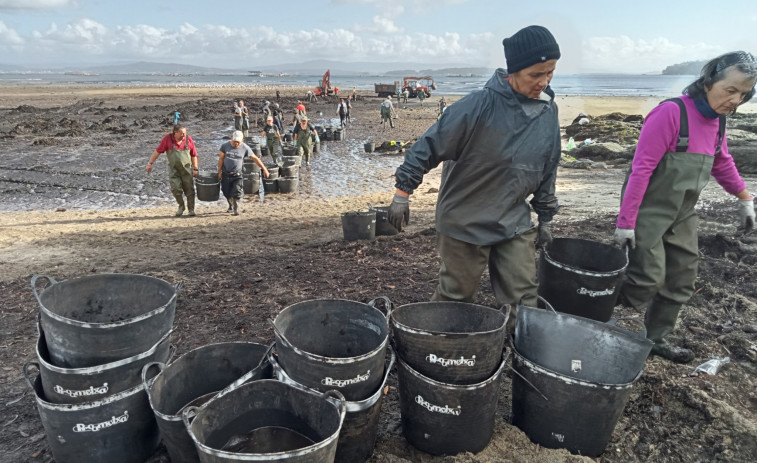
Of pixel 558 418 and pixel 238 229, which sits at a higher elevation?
pixel 558 418

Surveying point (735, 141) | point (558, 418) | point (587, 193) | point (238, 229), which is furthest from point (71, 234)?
point (735, 141)

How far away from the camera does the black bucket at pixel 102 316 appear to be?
2.41 metres

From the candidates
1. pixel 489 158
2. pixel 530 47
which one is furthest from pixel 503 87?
pixel 489 158

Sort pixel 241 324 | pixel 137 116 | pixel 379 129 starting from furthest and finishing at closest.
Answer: pixel 137 116 → pixel 379 129 → pixel 241 324

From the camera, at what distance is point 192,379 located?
2.69 metres

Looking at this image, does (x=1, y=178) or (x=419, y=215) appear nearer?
(x=419, y=215)

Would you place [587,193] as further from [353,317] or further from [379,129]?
[379,129]

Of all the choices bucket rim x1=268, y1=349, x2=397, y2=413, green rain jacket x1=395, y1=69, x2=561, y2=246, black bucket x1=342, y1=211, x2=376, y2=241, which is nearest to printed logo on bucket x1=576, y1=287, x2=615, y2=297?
green rain jacket x1=395, y1=69, x2=561, y2=246

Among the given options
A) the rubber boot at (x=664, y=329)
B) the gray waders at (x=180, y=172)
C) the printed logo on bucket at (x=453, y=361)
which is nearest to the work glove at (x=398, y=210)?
the printed logo on bucket at (x=453, y=361)

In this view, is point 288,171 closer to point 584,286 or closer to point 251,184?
point 251,184

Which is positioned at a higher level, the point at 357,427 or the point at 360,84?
the point at 360,84

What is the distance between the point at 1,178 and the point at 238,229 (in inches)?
326

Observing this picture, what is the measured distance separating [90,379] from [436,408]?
1.72 m

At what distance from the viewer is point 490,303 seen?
A: 4.57m
